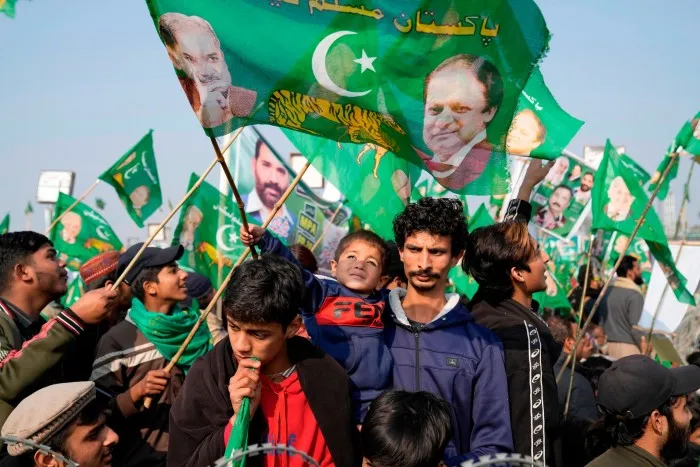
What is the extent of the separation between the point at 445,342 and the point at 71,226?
8.47 meters

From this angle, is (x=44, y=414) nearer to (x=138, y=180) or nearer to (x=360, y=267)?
(x=360, y=267)

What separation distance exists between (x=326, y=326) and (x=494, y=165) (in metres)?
1.00

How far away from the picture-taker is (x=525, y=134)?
488cm

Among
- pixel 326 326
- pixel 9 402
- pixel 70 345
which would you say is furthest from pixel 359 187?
pixel 9 402

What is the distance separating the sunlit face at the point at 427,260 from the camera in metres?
3.58

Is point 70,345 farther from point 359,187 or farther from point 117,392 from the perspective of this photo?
point 359,187

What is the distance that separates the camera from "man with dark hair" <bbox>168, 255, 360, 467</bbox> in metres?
2.95

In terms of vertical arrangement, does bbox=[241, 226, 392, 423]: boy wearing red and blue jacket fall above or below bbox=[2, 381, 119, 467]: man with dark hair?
above

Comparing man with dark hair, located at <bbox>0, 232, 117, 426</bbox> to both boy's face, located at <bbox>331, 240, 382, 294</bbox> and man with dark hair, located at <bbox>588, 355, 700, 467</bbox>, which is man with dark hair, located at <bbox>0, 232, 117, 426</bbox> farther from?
man with dark hair, located at <bbox>588, 355, 700, 467</bbox>

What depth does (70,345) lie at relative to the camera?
3.77 meters

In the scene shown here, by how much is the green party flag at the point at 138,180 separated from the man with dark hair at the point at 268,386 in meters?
7.57

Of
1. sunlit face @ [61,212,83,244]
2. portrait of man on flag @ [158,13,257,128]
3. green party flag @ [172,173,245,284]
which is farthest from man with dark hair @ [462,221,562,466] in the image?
sunlit face @ [61,212,83,244]

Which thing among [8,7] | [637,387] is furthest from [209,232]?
[637,387]

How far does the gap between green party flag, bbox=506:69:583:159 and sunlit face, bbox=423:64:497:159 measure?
951 millimetres
